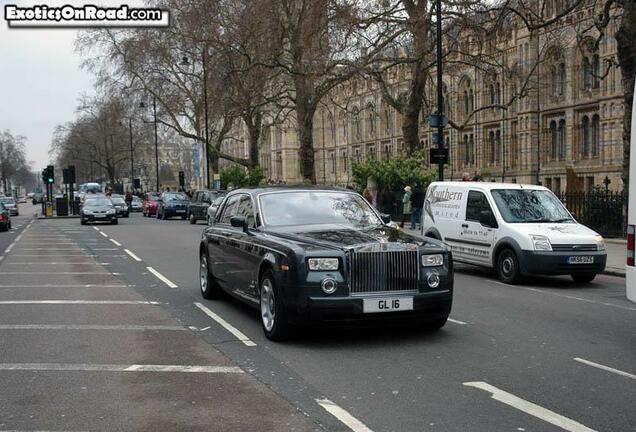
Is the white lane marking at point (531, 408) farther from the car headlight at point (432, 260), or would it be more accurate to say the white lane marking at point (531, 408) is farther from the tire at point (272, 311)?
the tire at point (272, 311)

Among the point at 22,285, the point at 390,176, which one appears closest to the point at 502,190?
the point at 22,285

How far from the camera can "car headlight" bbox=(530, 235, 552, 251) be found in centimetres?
1223

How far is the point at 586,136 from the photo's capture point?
50062 millimetres

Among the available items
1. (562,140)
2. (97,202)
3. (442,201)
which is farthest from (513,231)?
(562,140)

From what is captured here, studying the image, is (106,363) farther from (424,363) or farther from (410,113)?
(410,113)

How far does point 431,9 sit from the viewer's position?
25766 mm

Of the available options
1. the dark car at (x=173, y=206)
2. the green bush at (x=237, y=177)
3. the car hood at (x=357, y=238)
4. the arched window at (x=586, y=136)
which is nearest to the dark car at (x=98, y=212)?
the dark car at (x=173, y=206)

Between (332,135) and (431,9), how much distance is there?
65.6m

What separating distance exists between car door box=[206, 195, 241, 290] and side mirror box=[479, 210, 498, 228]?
5.32 metres

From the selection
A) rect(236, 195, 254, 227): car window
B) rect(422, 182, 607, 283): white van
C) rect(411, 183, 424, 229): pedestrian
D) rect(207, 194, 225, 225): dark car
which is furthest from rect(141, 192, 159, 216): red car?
rect(236, 195, 254, 227): car window

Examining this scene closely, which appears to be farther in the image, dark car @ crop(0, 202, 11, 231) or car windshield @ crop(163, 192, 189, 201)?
car windshield @ crop(163, 192, 189, 201)

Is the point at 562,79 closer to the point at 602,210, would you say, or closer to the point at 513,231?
the point at 602,210

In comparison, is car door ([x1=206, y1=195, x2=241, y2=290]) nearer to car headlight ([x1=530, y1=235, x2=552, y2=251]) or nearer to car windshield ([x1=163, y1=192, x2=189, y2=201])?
car headlight ([x1=530, y1=235, x2=552, y2=251])

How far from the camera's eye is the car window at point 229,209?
398 inches
